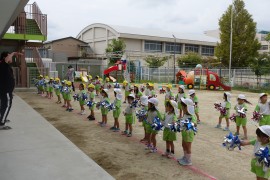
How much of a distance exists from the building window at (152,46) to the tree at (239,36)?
12439mm

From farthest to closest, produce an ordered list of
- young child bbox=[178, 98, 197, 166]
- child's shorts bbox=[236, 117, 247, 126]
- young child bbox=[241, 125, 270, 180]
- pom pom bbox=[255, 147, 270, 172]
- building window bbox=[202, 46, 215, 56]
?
building window bbox=[202, 46, 215, 56] < child's shorts bbox=[236, 117, 247, 126] < young child bbox=[178, 98, 197, 166] < young child bbox=[241, 125, 270, 180] < pom pom bbox=[255, 147, 270, 172]

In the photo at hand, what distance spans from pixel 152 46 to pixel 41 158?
4386 cm

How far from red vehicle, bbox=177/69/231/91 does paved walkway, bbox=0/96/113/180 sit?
2031cm

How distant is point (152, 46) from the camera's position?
48625mm

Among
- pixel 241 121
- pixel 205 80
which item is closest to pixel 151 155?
pixel 241 121

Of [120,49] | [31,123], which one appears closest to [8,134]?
[31,123]

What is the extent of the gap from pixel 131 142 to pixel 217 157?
90.2 inches

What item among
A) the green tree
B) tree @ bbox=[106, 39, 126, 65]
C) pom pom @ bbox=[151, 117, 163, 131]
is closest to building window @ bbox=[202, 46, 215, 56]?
the green tree

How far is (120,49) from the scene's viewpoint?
1650 inches

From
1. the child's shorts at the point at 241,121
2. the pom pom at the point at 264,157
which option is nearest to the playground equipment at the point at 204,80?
the child's shorts at the point at 241,121

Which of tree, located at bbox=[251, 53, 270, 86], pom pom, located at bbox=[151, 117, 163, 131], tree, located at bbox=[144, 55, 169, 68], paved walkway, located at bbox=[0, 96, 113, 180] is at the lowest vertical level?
paved walkway, located at bbox=[0, 96, 113, 180]

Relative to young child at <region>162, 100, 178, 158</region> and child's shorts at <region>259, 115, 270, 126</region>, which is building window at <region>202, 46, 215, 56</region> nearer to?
child's shorts at <region>259, 115, 270, 126</region>

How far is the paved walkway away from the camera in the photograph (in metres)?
5.06

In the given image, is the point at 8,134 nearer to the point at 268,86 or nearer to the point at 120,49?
the point at 268,86
